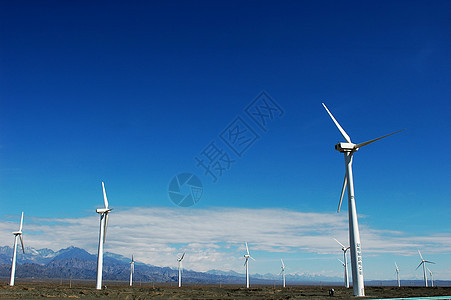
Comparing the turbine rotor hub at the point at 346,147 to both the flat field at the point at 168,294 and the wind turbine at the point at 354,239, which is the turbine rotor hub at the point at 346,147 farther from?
the flat field at the point at 168,294

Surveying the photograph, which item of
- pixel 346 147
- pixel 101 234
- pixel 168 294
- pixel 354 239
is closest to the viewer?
pixel 354 239

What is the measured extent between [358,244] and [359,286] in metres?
5.42

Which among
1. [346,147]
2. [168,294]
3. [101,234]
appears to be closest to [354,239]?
[346,147]

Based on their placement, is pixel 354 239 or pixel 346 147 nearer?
pixel 354 239

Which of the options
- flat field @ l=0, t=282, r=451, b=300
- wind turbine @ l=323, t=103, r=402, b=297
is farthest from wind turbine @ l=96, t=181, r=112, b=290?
wind turbine @ l=323, t=103, r=402, b=297

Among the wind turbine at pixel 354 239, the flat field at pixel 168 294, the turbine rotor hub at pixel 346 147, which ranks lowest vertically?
the flat field at pixel 168 294

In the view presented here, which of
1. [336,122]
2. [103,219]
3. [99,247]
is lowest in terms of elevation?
[99,247]

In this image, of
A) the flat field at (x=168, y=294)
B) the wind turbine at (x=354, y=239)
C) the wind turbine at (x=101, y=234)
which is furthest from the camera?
the wind turbine at (x=101, y=234)

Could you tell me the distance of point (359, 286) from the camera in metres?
47.4

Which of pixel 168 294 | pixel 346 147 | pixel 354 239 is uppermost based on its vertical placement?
pixel 346 147

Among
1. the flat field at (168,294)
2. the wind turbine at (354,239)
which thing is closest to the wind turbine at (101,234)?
the flat field at (168,294)

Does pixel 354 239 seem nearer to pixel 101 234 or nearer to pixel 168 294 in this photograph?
pixel 168 294

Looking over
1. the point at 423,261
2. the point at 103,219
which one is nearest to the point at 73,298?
the point at 103,219

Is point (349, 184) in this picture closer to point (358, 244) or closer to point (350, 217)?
point (350, 217)
